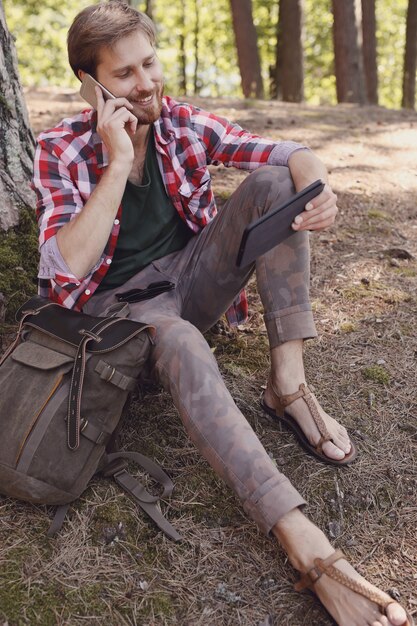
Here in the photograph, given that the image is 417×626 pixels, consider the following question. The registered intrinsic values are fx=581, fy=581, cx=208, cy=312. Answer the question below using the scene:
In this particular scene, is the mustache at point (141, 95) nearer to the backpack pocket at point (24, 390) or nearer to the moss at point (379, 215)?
the backpack pocket at point (24, 390)

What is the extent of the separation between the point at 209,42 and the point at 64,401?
23.8 m

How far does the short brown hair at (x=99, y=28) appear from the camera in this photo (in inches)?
99.3

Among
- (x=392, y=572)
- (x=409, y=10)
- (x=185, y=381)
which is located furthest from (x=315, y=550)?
(x=409, y=10)

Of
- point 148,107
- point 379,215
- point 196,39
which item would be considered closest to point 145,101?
point 148,107

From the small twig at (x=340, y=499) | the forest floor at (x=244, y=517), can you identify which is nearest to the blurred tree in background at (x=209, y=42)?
the forest floor at (x=244, y=517)

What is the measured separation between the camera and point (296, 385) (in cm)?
267

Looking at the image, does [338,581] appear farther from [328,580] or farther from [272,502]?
[272,502]

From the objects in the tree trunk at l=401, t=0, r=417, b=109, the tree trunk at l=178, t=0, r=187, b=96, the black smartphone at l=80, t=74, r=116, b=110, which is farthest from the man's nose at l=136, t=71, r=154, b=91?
the tree trunk at l=178, t=0, r=187, b=96

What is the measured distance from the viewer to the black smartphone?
103 inches

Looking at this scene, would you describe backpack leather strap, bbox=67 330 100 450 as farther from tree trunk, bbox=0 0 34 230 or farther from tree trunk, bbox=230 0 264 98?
tree trunk, bbox=230 0 264 98

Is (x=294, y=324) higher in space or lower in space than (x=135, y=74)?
lower

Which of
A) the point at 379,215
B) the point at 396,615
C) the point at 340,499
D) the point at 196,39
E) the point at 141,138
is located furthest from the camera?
the point at 196,39

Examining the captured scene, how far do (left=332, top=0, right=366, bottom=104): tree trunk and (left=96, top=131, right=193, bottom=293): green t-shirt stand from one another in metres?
8.56

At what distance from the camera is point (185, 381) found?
2.26m
